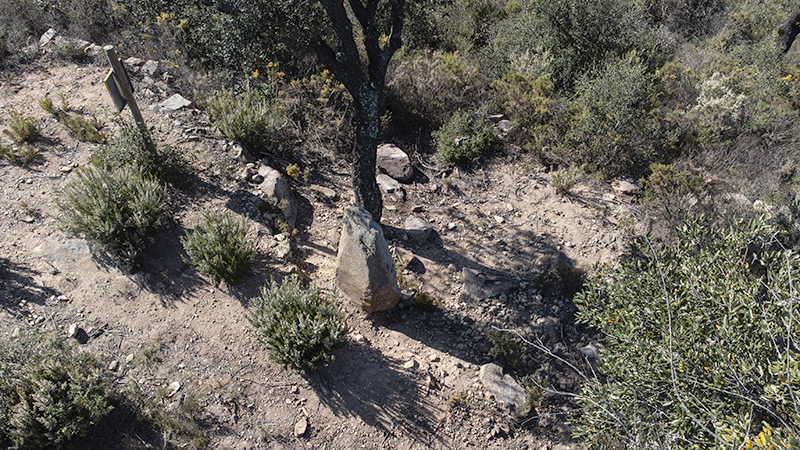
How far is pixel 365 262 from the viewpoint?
5.49 metres

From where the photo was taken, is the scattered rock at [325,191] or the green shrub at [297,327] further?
the scattered rock at [325,191]

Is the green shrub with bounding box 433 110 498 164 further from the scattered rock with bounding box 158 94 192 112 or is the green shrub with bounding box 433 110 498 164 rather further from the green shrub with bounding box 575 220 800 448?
the scattered rock with bounding box 158 94 192 112

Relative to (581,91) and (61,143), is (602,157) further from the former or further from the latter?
(61,143)

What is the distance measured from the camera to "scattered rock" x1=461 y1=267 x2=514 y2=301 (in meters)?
6.40

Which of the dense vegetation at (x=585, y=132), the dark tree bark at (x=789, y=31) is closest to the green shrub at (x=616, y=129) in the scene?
the dense vegetation at (x=585, y=132)

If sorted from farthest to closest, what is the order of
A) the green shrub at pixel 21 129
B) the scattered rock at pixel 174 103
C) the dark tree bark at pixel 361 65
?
the scattered rock at pixel 174 103, the green shrub at pixel 21 129, the dark tree bark at pixel 361 65

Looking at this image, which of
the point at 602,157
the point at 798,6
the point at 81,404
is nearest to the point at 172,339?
the point at 81,404

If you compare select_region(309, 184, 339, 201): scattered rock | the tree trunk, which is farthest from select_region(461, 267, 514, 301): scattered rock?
select_region(309, 184, 339, 201): scattered rock

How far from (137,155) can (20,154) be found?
204 cm

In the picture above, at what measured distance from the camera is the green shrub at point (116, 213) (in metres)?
5.47

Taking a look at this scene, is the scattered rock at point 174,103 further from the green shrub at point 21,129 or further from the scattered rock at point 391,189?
the scattered rock at point 391,189

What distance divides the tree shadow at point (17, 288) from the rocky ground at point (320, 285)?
0.06ft

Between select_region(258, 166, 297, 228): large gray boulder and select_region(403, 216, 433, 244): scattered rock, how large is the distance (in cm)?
179

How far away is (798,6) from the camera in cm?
1079
